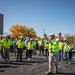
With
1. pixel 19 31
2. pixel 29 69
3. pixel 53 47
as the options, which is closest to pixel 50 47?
pixel 53 47


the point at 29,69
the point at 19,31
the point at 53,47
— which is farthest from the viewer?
the point at 19,31

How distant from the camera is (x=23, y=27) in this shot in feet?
320

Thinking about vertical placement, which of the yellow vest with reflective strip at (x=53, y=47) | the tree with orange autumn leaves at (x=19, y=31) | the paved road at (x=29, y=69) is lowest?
the paved road at (x=29, y=69)

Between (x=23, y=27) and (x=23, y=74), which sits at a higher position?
(x=23, y=27)

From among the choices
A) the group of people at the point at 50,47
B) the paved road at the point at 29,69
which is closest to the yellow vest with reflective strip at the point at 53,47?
the group of people at the point at 50,47

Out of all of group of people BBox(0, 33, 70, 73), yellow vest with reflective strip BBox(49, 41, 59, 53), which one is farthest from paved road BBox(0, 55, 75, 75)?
yellow vest with reflective strip BBox(49, 41, 59, 53)

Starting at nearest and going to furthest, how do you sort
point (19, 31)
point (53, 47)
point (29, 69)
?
point (53, 47) → point (29, 69) → point (19, 31)

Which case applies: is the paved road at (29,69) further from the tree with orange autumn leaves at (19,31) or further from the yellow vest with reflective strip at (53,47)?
the tree with orange autumn leaves at (19,31)

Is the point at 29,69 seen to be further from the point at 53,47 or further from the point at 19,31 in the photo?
the point at 19,31

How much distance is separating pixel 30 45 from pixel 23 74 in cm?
778

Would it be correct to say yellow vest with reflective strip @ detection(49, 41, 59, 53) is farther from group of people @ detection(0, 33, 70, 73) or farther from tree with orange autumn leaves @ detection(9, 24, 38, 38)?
tree with orange autumn leaves @ detection(9, 24, 38, 38)

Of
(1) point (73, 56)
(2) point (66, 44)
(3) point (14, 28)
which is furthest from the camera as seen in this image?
(3) point (14, 28)

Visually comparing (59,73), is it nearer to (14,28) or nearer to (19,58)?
(19,58)

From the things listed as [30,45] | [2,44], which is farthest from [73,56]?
[2,44]
